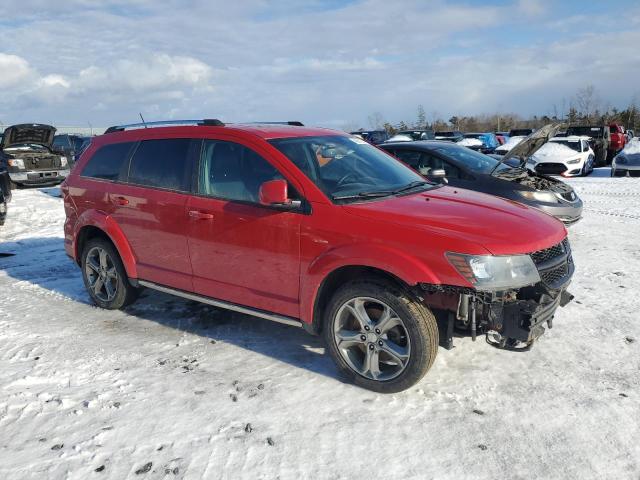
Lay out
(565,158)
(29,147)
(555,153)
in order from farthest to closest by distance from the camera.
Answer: (555,153), (565,158), (29,147)

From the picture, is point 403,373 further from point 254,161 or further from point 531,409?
point 254,161

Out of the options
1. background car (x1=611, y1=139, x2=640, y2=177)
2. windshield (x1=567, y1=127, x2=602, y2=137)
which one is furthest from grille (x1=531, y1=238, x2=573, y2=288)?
windshield (x1=567, y1=127, x2=602, y2=137)

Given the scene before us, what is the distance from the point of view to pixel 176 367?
418cm

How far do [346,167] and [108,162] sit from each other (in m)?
2.53

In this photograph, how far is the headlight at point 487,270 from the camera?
10.8 ft

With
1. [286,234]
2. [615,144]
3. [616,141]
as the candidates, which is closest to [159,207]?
[286,234]

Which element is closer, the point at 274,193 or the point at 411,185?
the point at 274,193

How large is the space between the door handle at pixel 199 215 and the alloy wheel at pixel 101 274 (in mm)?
1409

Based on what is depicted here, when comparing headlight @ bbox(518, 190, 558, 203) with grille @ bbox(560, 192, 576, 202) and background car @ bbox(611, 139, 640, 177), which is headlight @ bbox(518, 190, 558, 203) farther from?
background car @ bbox(611, 139, 640, 177)

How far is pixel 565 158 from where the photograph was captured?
57.2ft

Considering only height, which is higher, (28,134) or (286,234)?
(28,134)

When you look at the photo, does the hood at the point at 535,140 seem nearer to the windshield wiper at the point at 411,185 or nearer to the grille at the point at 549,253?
the windshield wiper at the point at 411,185

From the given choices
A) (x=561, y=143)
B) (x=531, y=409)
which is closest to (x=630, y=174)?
(x=561, y=143)

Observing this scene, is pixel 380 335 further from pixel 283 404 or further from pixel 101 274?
pixel 101 274
